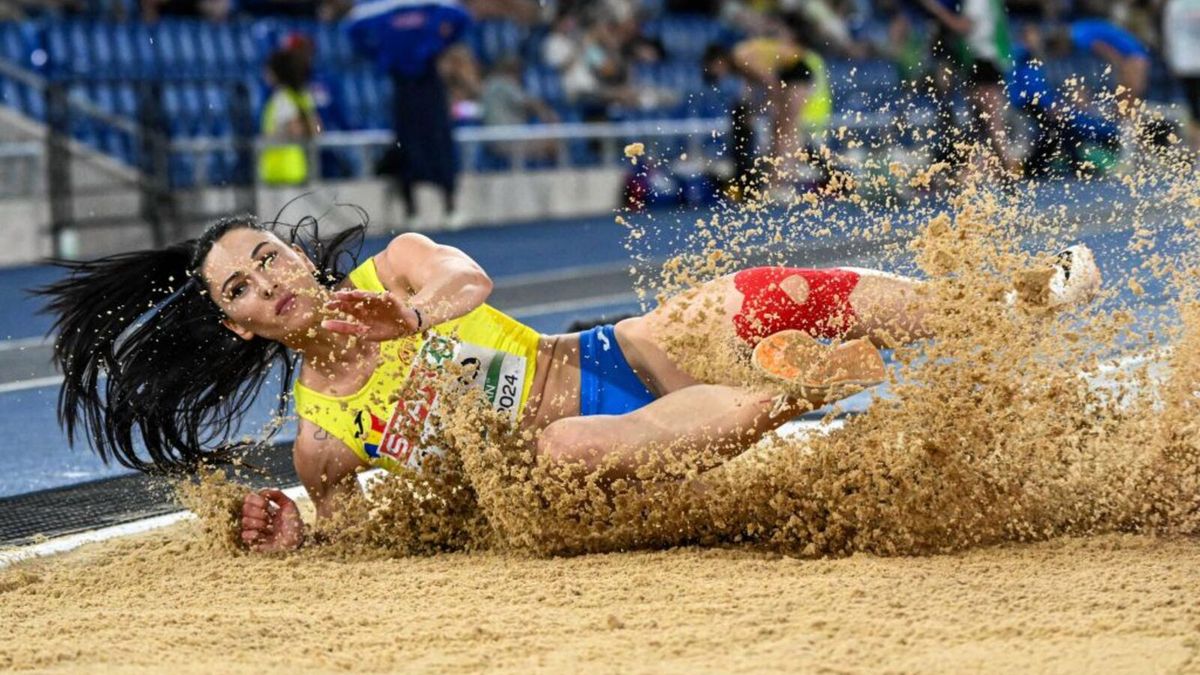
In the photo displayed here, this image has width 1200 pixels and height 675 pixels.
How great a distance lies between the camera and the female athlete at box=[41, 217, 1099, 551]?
15.2ft

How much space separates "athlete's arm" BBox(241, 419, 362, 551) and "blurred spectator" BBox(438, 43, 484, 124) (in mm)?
12720

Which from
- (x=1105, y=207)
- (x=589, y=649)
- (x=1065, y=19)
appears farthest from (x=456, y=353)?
(x=1065, y=19)

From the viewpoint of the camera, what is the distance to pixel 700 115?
2014 cm

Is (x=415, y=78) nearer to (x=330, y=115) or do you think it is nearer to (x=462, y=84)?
(x=330, y=115)

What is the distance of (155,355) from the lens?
5.19 metres

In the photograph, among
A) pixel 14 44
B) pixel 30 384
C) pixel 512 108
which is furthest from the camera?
pixel 512 108

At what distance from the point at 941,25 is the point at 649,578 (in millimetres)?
11513

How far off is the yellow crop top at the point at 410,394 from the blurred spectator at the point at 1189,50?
477 inches

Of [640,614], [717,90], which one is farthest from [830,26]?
[640,614]

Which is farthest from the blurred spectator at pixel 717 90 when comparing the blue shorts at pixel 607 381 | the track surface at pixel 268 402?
the blue shorts at pixel 607 381

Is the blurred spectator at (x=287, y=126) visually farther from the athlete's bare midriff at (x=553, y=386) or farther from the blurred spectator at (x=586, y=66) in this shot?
the athlete's bare midriff at (x=553, y=386)

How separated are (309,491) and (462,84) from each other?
13201 millimetres

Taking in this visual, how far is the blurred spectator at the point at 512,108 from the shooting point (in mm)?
17719

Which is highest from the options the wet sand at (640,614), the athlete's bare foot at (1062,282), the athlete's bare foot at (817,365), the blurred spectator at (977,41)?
the blurred spectator at (977,41)
